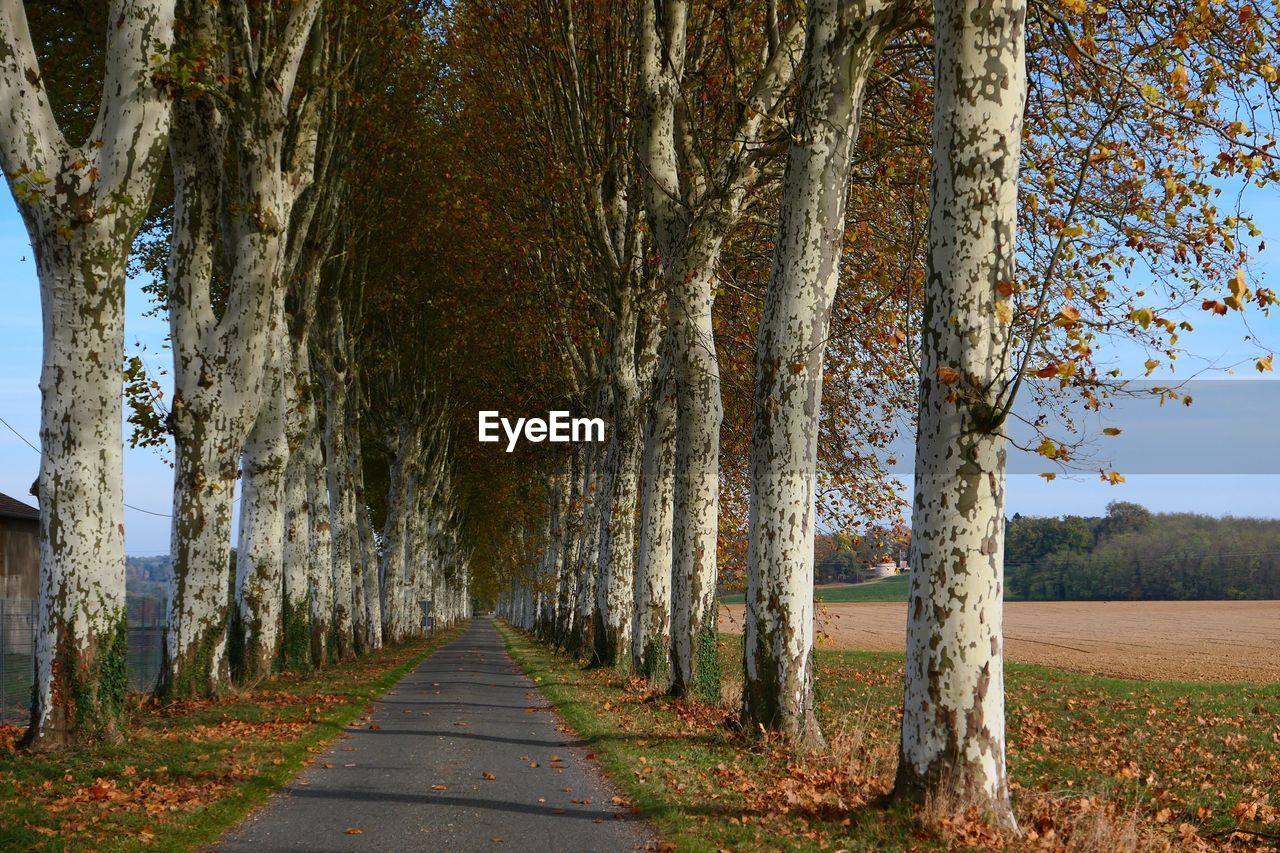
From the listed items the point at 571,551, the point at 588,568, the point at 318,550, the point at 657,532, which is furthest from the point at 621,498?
the point at 571,551

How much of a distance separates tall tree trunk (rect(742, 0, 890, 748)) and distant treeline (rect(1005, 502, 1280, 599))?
94626 mm

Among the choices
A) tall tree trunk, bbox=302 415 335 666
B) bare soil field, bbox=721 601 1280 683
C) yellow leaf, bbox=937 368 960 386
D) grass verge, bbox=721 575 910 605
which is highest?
yellow leaf, bbox=937 368 960 386

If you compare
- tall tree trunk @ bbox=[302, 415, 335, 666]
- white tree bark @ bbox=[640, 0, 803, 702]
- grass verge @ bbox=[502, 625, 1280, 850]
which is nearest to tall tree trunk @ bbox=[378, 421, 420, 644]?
tall tree trunk @ bbox=[302, 415, 335, 666]

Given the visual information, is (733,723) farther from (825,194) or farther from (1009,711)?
(1009,711)

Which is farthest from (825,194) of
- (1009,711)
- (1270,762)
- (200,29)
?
(1009,711)

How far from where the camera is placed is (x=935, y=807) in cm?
766

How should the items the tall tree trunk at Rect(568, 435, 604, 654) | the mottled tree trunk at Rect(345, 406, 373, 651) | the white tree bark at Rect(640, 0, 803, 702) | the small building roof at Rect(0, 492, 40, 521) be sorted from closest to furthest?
the white tree bark at Rect(640, 0, 803, 702) → the tall tree trunk at Rect(568, 435, 604, 654) → the mottled tree trunk at Rect(345, 406, 373, 651) → the small building roof at Rect(0, 492, 40, 521)

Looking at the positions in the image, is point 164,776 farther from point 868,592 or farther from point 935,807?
point 868,592

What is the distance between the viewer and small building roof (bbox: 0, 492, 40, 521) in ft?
129

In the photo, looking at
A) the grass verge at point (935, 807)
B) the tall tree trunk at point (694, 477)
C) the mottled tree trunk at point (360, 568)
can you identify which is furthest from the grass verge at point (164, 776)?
the mottled tree trunk at point (360, 568)

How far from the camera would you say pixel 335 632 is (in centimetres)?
2905

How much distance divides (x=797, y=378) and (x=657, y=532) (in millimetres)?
8723

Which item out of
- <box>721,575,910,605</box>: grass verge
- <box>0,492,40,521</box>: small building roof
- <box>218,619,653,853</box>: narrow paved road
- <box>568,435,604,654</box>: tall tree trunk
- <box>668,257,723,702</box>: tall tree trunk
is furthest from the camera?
<box>721,575,910,605</box>: grass verge

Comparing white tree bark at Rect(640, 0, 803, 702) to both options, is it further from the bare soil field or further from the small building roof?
Result: the small building roof
